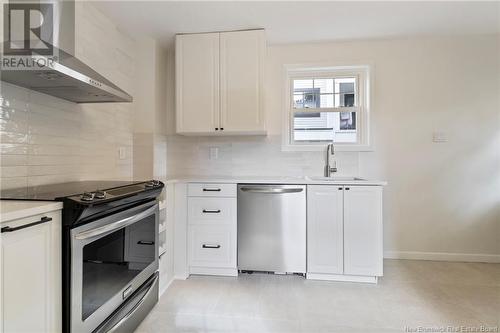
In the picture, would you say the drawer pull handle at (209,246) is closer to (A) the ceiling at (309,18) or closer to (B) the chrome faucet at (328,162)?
(B) the chrome faucet at (328,162)

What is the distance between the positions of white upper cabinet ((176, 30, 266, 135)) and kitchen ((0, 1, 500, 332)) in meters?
0.01

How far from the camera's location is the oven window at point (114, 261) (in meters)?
1.26

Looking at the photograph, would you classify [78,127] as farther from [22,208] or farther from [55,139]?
[22,208]

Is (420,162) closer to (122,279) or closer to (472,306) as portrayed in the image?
(472,306)

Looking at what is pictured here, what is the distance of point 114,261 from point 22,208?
618 mm

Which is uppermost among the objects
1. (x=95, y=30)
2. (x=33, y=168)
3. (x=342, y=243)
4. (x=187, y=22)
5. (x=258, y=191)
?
(x=187, y=22)

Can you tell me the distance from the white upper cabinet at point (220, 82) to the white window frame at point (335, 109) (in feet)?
1.63

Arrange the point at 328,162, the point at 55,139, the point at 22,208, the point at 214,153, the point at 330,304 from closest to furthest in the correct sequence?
the point at 22,208 < the point at 55,139 < the point at 330,304 < the point at 328,162 < the point at 214,153

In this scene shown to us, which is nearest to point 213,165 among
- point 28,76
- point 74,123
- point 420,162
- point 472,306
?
point 74,123

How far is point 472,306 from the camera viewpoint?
1904 millimetres

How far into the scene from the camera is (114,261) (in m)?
1.47

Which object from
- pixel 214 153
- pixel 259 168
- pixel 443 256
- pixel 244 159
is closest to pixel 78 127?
pixel 214 153

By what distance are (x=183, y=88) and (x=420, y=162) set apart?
2628 mm

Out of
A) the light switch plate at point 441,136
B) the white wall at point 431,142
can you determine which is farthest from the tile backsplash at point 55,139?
the light switch plate at point 441,136
